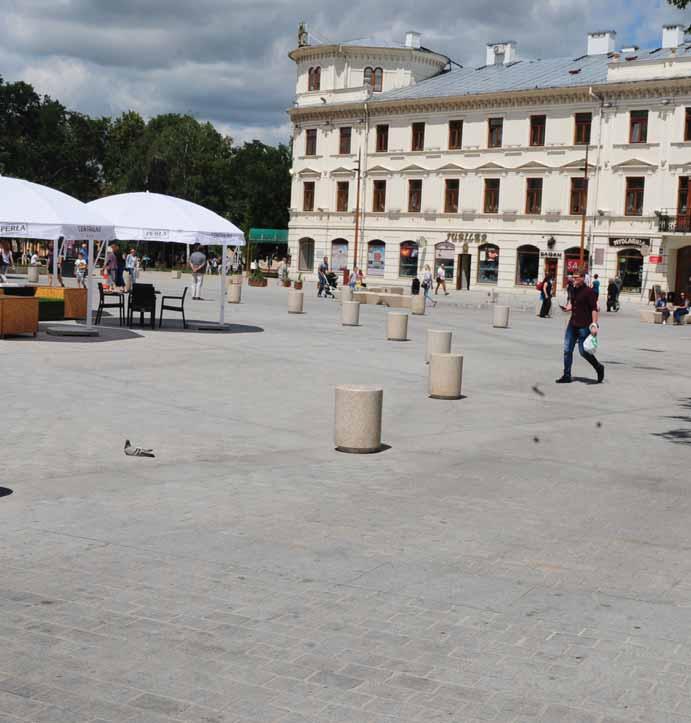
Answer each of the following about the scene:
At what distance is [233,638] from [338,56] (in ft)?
196

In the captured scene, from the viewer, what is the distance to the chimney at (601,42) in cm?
5791

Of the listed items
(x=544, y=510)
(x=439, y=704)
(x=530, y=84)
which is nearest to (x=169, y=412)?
(x=544, y=510)

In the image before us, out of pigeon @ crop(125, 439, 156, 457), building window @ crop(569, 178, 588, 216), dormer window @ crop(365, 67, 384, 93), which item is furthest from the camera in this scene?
dormer window @ crop(365, 67, 384, 93)

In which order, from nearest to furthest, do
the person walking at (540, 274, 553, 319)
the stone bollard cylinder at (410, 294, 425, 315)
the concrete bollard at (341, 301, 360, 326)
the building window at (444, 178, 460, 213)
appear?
the concrete bollard at (341, 301, 360, 326), the stone bollard cylinder at (410, 294, 425, 315), the person walking at (540, 274, 553, 319), the building window at (444, 178, 460, 213)

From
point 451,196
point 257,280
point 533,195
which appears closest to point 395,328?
point 257,280

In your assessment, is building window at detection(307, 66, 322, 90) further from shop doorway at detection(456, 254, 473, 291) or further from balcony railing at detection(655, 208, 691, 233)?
balcony railing at detection(655, 208, 691, 233)

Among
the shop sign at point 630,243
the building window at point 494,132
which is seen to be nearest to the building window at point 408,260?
the building window at point 494,132

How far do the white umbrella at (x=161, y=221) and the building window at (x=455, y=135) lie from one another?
124 feet

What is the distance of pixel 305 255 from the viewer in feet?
214

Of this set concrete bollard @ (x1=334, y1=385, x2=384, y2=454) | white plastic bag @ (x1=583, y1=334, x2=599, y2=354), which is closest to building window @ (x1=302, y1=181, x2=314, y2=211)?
white plastic bag @ (x1=583, y1=334, x2=599, y2=354)

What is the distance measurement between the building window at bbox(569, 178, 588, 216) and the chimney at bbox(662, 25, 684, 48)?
847cm

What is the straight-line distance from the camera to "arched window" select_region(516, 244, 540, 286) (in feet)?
181

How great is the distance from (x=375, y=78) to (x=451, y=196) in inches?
362

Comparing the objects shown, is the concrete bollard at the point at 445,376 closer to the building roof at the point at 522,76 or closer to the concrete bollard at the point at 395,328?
the concrete bollard at the point at 395,328
